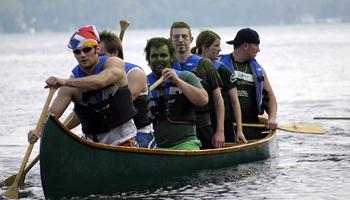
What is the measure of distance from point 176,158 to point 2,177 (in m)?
3.91

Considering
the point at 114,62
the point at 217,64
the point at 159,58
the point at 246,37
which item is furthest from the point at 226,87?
the point at 114,62

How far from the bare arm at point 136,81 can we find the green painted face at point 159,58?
433mm

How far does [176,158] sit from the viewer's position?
39.2 ft

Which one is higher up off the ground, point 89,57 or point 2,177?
point 89,57

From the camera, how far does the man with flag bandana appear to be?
10422 millimetres

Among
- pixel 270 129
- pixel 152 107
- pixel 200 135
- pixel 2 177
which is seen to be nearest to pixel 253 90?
pixel 270 129

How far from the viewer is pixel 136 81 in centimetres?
1127

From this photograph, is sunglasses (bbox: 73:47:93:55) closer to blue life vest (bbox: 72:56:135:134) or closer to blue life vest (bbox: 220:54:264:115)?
blue life vest (bbox: 72:56:135:134)

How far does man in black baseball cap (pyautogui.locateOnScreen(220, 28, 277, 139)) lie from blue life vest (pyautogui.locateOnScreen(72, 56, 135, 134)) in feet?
12.5

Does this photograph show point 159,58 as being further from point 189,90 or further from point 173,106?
point 173,106

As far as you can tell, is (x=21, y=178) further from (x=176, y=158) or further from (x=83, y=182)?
(x=176, y=158)

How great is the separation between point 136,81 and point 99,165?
Result: 103cm

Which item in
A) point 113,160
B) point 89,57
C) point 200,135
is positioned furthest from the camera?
point 200,135

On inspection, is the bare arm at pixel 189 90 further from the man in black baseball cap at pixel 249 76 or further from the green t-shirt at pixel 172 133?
the man in black baseball cap at pixel 249 76
